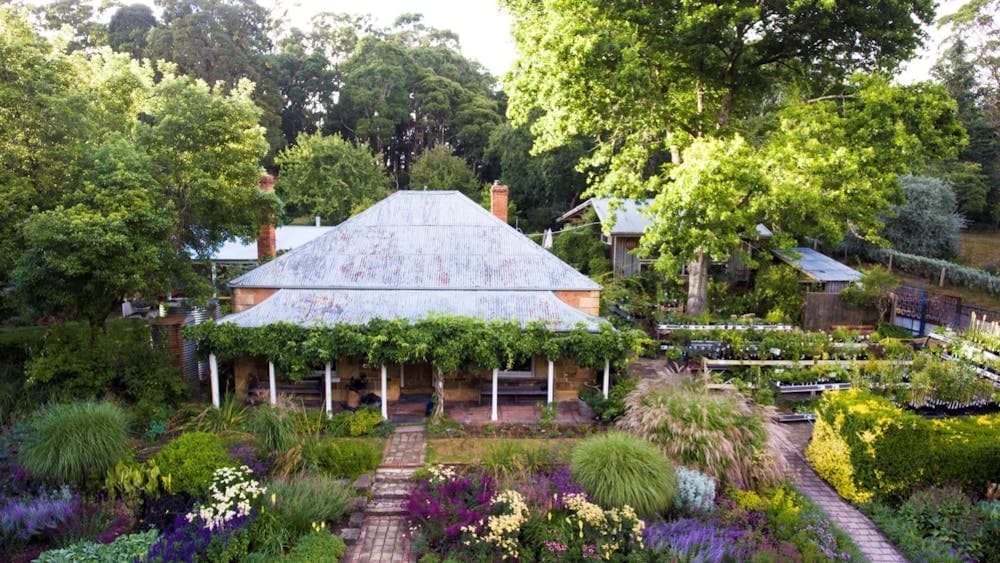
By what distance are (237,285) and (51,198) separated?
4.09 metres

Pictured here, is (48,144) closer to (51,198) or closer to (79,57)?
(51,198)

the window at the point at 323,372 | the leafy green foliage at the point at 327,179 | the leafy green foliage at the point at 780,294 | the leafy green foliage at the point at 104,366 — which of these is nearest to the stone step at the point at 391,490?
the window at the point at 323,372

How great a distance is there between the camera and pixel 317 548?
763 centimetres

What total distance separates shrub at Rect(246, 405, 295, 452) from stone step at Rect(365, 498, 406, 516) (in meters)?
1.98

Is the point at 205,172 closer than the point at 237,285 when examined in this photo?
Yes

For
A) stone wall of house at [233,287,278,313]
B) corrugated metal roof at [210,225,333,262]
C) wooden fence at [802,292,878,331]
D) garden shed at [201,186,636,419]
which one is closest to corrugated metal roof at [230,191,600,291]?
garden shed at [201,186,636,419]

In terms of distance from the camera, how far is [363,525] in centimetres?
877

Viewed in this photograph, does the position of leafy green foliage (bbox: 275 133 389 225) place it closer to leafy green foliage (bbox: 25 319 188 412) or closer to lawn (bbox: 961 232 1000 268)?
leafy green foliage (bbox: 25 319 188 412)

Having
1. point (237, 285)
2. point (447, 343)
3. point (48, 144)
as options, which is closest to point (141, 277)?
point (237, 285)

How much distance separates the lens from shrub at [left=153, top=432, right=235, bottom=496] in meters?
8.59

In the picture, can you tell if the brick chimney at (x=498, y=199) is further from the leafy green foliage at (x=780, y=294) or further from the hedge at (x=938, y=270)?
the hedge at (x=938, y=270)

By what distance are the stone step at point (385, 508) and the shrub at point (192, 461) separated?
91.1 inches

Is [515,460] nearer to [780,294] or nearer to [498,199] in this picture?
[498,199]

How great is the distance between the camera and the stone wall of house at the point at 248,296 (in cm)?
1416
